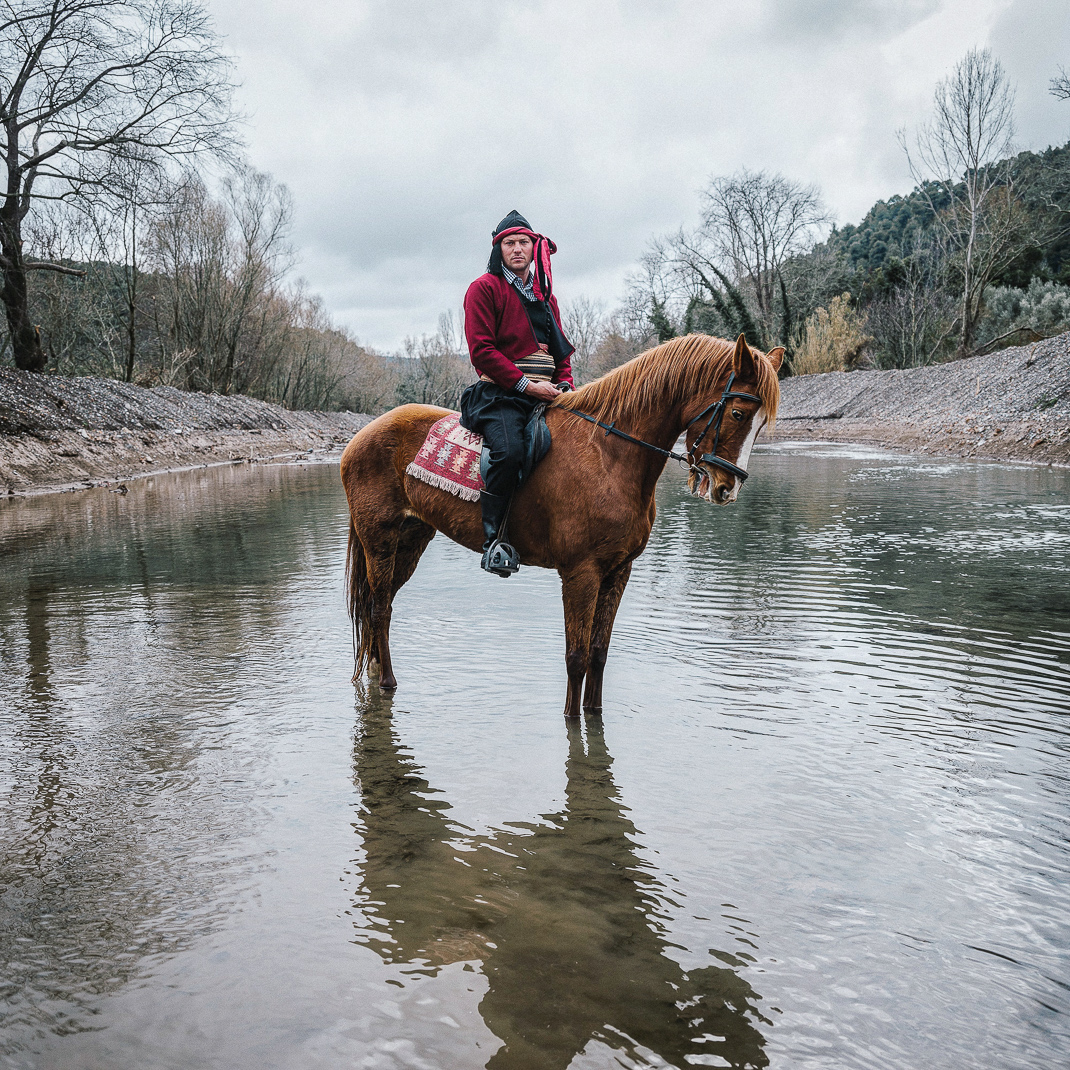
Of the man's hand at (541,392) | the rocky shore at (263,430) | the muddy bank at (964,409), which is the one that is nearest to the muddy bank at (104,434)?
the rocky shore at (263,430)

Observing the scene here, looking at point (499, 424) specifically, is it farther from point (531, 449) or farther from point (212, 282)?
point (212, 282)

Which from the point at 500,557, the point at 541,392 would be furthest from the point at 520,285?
the point at 500,557

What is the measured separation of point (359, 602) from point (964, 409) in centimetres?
2200

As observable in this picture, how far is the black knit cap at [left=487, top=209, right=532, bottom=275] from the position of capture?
14.3ft

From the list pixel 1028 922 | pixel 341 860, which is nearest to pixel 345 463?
pixel 341 860

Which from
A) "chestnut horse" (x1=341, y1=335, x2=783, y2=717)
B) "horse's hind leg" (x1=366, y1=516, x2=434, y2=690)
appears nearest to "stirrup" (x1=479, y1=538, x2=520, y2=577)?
"chestnut horse" (x1=341, y1=335, x2=783, y2=717)

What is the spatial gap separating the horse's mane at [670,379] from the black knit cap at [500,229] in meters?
0.87

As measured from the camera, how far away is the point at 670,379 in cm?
411

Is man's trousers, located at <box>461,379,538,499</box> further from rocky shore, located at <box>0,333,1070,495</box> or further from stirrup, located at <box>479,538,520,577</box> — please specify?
rocky shore, located at <box>0,333,1070,495</box>

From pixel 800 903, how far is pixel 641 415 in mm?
2411

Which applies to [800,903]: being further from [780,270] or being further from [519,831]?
[780,270]

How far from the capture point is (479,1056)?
1972 millimetres

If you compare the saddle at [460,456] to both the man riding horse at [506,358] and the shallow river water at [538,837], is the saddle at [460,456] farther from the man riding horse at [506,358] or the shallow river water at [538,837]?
the shallow river water at [538,837]

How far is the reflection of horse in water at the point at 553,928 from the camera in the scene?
2047 millimetres
